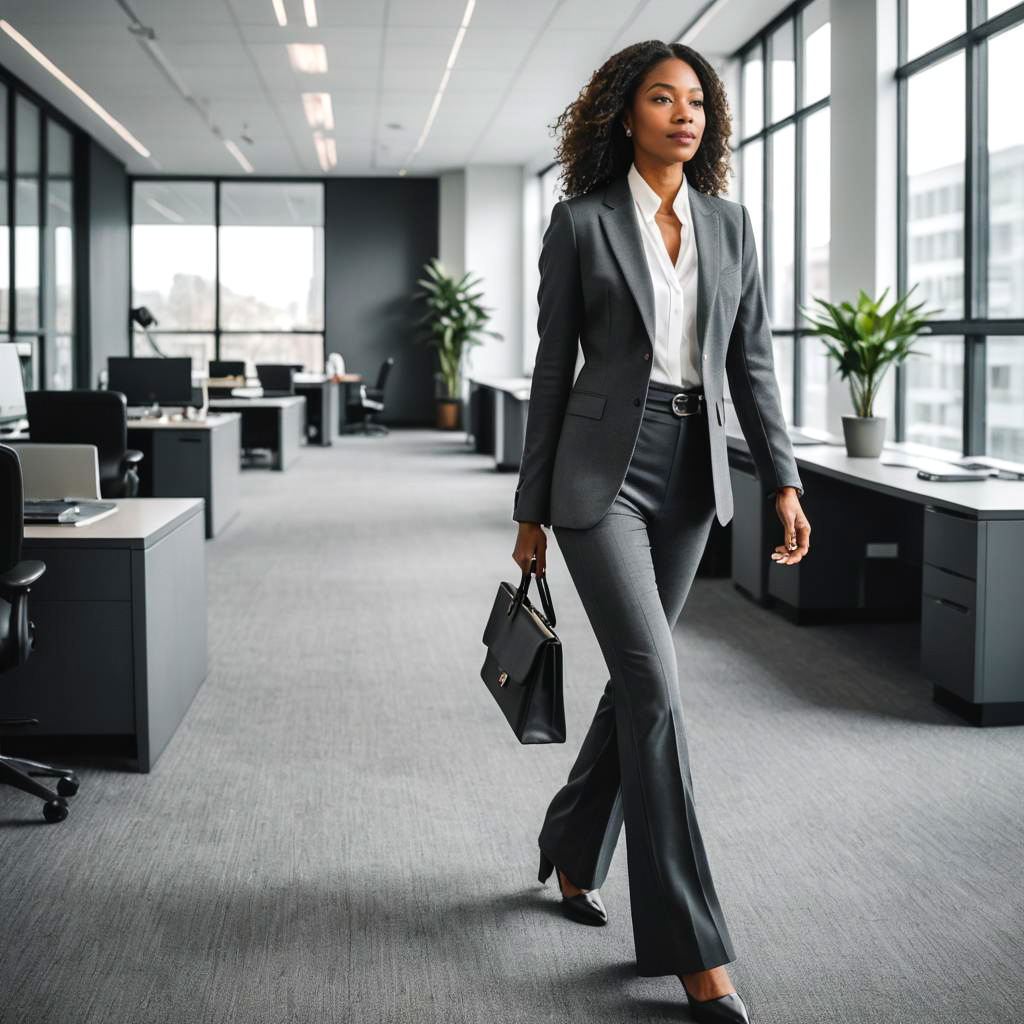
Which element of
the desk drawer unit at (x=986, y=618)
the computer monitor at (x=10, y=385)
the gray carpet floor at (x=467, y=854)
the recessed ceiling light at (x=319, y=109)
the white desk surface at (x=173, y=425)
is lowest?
the gray carpet floor at (x=467, y=854)

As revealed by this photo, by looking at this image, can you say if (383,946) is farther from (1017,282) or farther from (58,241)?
(58,241)

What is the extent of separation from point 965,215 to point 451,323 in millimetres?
10466

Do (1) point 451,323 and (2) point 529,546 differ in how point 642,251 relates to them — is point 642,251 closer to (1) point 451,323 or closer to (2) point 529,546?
(2) point 529,546

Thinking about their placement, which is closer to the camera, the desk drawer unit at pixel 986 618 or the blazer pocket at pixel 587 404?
the blazer pocket at pixel 587 404

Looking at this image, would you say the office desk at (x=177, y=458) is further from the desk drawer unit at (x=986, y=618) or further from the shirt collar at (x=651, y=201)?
the shirt collar at (x=651, y=201)

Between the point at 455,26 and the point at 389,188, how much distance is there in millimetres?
8236

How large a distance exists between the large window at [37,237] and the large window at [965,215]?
20.2 feet

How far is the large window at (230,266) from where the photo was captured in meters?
16.0

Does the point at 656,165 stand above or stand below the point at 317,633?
above

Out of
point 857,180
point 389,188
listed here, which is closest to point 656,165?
point 857,180

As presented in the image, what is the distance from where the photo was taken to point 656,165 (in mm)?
1943

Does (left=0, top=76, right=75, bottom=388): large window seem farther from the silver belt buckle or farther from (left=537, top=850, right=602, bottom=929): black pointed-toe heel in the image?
the silver belt buckle

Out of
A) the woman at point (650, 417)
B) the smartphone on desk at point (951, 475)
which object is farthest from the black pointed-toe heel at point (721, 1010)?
the smartphone on desk at point (951, 475)

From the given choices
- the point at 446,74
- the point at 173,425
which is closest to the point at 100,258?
the point at 446,74
